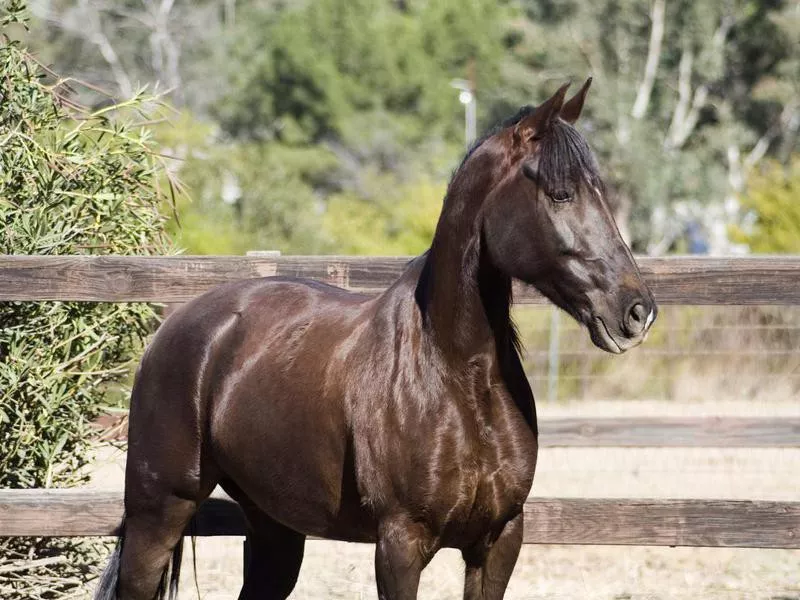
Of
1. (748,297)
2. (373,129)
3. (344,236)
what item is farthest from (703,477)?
(373,129)

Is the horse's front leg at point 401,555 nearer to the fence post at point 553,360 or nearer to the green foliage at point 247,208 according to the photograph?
the fence post at point 553,360

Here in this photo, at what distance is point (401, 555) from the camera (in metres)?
3.32

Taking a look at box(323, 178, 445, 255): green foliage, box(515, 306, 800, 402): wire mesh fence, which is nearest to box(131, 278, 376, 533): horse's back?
box(515, 306, 800, 402): wire mesh fence

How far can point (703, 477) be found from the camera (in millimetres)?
7715

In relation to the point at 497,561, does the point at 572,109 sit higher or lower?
higher

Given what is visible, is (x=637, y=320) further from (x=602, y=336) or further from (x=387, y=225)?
(x=387, y=225)

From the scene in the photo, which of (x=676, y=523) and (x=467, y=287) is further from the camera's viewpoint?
(x=676, y=523)

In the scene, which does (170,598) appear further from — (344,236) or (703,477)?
(344,236)

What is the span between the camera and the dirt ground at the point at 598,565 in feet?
17.2

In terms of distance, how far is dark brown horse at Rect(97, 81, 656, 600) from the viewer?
10.4ft

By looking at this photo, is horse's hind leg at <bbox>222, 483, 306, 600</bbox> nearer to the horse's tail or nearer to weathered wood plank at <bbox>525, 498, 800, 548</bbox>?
the horse's tail

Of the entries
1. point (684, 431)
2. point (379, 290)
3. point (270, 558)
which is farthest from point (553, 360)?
point (270, 558)

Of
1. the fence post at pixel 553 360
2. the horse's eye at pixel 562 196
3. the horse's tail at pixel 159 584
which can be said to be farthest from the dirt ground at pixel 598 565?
the fence post at pixel 553 360

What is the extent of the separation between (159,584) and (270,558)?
0.40 metres
